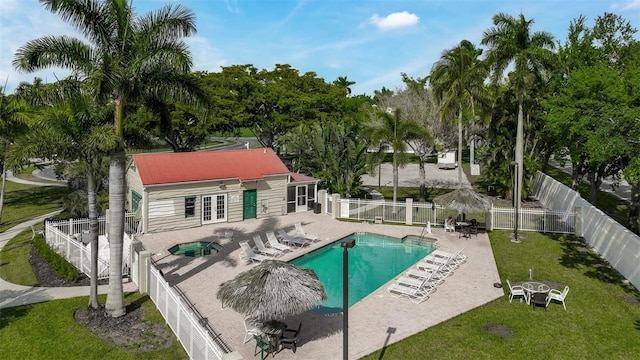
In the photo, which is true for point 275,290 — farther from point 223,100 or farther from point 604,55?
point 604,55

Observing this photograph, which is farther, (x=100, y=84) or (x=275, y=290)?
(x=100, y=84)

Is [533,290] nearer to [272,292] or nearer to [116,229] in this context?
[272,292]

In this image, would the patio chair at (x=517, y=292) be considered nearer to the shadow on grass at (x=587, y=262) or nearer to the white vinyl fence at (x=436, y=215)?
the shadow on grass at (x=587, y=262)

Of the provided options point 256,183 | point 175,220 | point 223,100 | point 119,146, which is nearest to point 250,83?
point 223,100

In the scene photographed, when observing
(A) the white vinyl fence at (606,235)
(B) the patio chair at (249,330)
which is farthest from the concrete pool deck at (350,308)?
(A) the white vinyl fence at (606,235)

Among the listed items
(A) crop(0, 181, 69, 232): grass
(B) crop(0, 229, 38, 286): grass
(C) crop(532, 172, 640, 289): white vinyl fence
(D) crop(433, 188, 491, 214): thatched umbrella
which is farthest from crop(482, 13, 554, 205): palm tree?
(A) crop(0, 181, 69, 232): grass
